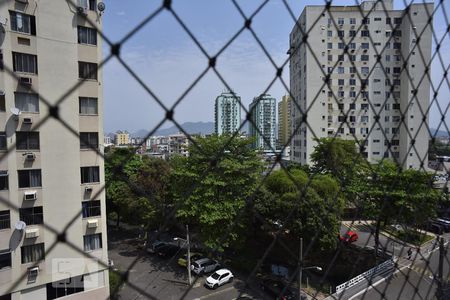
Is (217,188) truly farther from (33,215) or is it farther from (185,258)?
(33,215)

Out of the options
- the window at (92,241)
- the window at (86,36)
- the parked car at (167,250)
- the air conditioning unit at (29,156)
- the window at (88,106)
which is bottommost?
the parked car at (167,250)

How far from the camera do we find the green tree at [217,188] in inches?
146

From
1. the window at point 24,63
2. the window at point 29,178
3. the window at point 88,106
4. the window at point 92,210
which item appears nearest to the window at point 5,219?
the window at point 29,178

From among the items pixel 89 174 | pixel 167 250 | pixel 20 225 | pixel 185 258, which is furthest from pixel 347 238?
pixel 167 250

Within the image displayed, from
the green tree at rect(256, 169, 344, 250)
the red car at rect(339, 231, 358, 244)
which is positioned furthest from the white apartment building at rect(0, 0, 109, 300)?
the green tree at rect(256, 169, 344, 250)

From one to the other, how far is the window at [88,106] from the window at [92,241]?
1.22 m

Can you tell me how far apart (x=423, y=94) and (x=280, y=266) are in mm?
7064

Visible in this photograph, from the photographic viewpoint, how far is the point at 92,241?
3.24 m

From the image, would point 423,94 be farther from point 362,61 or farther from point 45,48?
point 45,48

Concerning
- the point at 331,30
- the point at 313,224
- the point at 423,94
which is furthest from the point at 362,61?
the point at 313,224

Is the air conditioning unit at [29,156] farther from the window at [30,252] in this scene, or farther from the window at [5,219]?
the window at [30,252]

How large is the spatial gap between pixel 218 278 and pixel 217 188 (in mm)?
1178

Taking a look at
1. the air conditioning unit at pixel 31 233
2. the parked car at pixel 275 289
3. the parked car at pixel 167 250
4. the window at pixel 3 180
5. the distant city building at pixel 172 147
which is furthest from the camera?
the distant city building at pixel 172 147

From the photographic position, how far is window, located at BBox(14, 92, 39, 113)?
8.66ft
